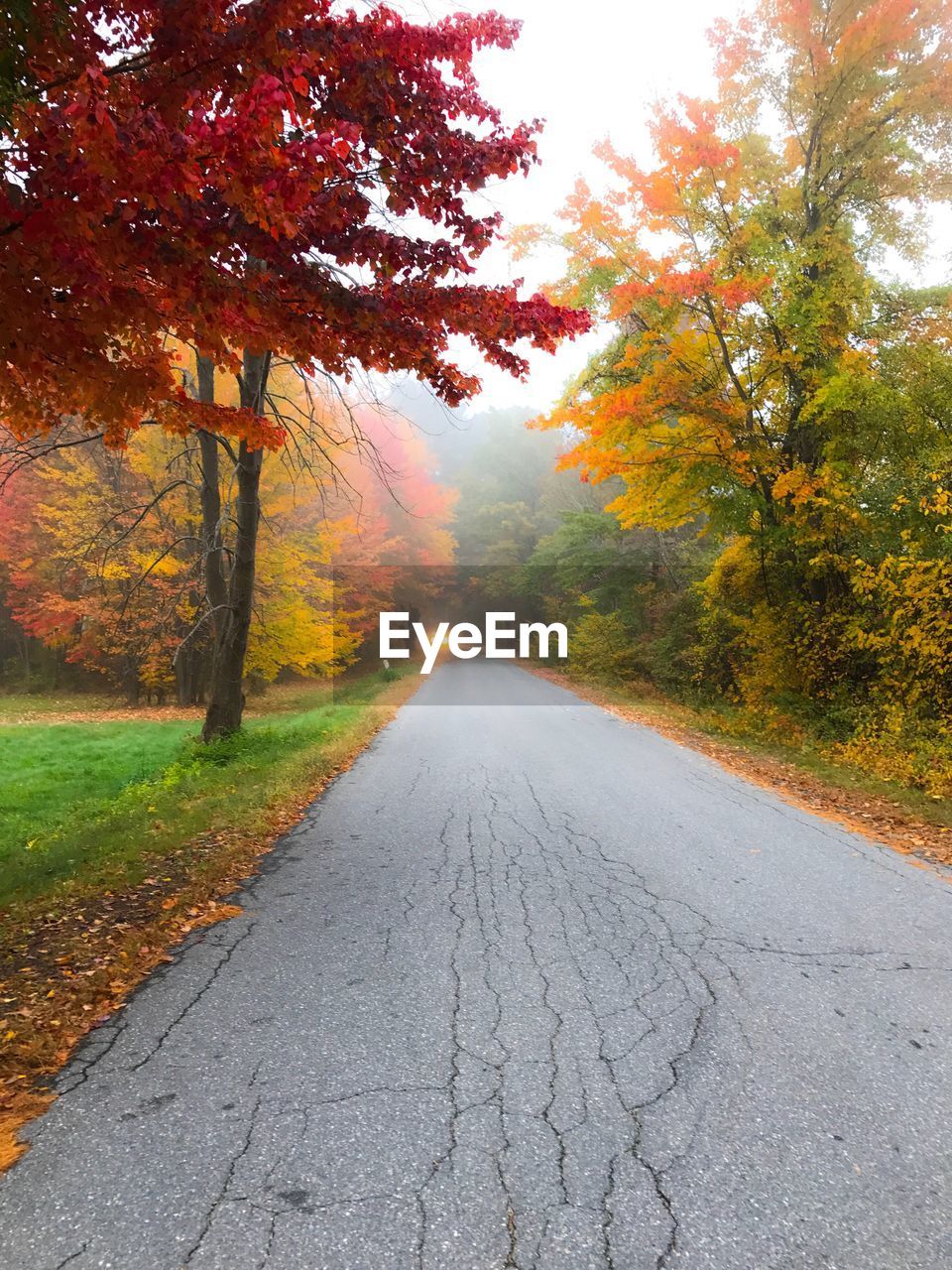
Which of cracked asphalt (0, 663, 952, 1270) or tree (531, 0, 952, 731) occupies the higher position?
tree (531, 0, 952, 731)

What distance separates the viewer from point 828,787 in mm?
7395

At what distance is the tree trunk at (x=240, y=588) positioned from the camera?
320 inches

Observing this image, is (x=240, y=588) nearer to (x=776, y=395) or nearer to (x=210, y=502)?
(x=210, y=502)

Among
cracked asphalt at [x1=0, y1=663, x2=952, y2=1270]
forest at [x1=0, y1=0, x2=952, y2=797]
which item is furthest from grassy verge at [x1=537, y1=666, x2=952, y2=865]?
cracked asphalt at [x1=0, y1=663, x2=952, y2=1270]

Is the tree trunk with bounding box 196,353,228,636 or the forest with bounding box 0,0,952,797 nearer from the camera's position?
the forest with bounding box 0,0,952,797

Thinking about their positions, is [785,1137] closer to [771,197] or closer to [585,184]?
[585,184]

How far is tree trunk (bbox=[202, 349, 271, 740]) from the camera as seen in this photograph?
320 inches

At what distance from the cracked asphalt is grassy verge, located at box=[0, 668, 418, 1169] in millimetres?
191

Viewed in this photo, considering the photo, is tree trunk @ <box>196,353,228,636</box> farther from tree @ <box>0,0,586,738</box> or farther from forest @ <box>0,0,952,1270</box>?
tree @ <box>0,0,586,738</box>

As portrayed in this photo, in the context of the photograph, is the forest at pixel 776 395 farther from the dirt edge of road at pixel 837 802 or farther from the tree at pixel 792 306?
the dirt edge of road at pixel 837 802

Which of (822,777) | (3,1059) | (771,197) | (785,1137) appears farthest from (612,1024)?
(771,197)

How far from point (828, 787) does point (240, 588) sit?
296 inches

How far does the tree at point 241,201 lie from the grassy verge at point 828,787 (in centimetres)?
499

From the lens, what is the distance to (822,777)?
7797mm
